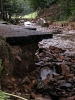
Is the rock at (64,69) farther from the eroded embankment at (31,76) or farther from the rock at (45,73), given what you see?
the rock at (45,73)

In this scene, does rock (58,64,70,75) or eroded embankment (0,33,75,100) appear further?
rock (58,64,70,75)

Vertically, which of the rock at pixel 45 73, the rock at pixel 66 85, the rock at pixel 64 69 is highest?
→ the rock at pixel 64 69

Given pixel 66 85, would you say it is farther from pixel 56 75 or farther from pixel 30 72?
pixel 30 72

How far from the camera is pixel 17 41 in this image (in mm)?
4020

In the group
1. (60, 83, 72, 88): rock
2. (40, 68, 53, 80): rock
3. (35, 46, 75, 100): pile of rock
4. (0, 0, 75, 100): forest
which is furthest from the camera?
(40, 68, 53, 80): rock

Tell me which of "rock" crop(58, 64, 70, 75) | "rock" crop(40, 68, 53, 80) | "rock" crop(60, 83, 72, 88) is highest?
"rock" crop(58, 64, 70, 75)

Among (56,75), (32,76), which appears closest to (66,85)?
(56,75)

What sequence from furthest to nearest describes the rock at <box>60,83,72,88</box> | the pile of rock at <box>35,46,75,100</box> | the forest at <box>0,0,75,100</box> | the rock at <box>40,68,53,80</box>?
1. the rock at <box>40,68,53,80</box>
2. the rock at <box>60,83,72,88</box>
3. the pile of rock at <box>35,46,75,100</box>
4. the forest at <box>0,0,75,100</box>

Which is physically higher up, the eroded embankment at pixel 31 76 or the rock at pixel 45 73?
the eroded embankment at pixel 31 76

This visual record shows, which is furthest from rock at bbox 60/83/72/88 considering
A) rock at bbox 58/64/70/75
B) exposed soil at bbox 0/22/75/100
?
rock at bbox 58/64/70/75

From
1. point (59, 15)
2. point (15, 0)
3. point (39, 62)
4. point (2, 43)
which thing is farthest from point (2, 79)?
point (59, 15)

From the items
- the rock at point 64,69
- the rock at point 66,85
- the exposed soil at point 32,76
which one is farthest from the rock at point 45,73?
the rock at point 66,85

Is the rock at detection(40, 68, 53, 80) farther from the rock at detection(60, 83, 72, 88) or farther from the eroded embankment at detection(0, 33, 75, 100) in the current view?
the rock at detection(60, 83, 72, 88)

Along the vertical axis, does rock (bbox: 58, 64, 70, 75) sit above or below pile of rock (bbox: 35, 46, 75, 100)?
above
